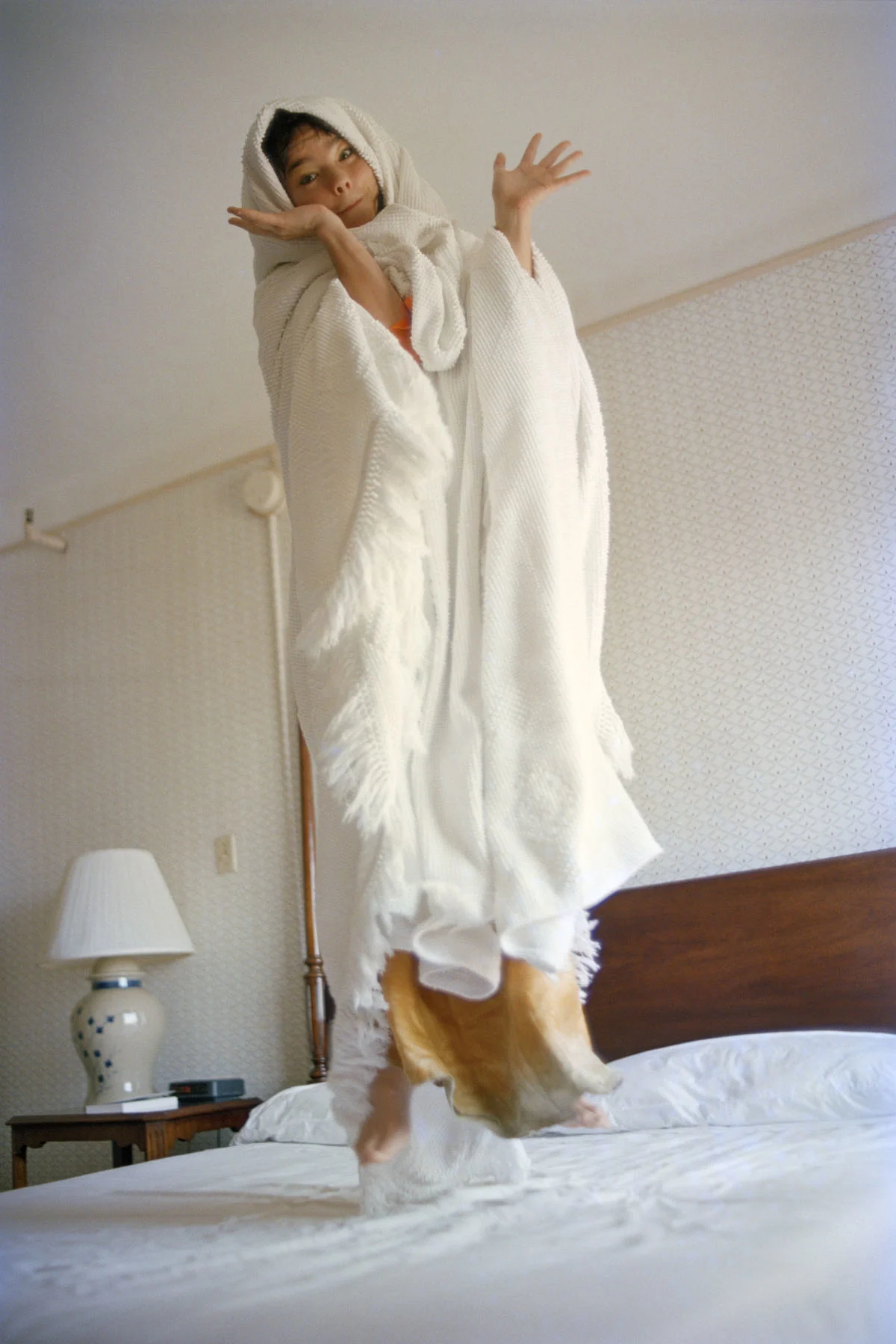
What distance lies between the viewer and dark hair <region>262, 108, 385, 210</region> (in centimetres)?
157

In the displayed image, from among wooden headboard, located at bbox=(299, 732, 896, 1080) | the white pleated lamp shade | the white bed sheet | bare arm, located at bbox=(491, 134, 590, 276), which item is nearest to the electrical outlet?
the white pleated lamp shade

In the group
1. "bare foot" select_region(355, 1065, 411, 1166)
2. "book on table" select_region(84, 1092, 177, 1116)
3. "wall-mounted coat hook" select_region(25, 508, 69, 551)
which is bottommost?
"book on table" select_region(84, 1092, 177, 1116)

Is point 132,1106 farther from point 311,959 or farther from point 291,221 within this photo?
point 291,221

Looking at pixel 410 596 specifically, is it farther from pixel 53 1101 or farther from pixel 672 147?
pixel 53 1101

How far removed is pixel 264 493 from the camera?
3.40 metres

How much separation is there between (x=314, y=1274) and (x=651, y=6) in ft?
7.09

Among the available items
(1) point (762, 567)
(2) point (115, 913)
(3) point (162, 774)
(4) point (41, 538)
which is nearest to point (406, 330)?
(1) point (762, 567)

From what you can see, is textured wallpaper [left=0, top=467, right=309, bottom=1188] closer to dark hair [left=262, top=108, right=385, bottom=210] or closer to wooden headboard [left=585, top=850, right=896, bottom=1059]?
wooden headboard [left=585, top=850, right=896, bottom=1059]

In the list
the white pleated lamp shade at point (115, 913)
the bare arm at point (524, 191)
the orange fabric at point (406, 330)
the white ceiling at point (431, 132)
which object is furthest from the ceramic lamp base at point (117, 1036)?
the bare arm at point (524, 191)

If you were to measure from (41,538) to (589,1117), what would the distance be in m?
3.14

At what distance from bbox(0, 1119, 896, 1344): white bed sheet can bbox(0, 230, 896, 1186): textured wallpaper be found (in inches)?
48.1

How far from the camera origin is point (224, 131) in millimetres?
2256

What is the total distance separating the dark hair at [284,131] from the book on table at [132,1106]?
2.16 m

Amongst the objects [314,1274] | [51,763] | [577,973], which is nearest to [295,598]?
[577,973]
